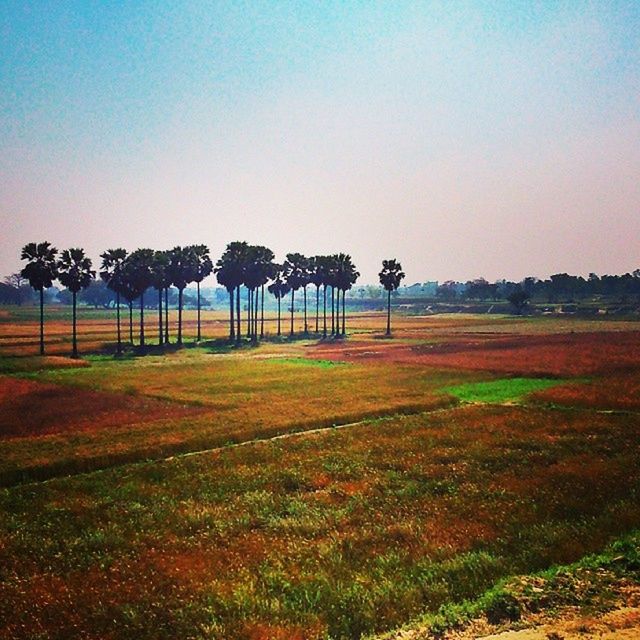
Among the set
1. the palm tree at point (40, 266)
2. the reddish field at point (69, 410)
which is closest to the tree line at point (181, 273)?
the palm tree at point (40, 266)

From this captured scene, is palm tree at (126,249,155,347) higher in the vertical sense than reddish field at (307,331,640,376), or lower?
higher

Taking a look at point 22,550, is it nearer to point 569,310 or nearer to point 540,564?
point 540,564

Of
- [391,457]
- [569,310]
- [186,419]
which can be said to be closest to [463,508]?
[391,457]

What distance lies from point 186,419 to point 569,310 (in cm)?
18098

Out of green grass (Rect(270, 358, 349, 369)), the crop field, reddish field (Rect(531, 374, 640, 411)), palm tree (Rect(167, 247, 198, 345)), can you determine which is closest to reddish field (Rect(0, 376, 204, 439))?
the crop field

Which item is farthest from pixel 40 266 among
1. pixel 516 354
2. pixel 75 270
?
pixel 516 354

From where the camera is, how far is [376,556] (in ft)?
52.5

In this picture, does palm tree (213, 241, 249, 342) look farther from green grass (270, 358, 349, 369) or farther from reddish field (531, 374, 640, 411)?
reddish field (531, 374, 640, 411)

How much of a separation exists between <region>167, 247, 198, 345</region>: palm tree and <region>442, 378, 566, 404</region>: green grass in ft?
241

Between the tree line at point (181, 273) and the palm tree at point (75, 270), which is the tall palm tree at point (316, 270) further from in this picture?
the palm tree at point (75, 270)

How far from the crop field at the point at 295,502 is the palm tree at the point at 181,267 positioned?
64.8 metres

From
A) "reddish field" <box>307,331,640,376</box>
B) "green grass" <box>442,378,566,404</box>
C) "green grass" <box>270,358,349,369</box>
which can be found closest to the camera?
"green grass" <box>442,378,566,404</box>

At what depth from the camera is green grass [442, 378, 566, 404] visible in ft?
144

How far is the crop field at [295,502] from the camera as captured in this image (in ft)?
44.7
